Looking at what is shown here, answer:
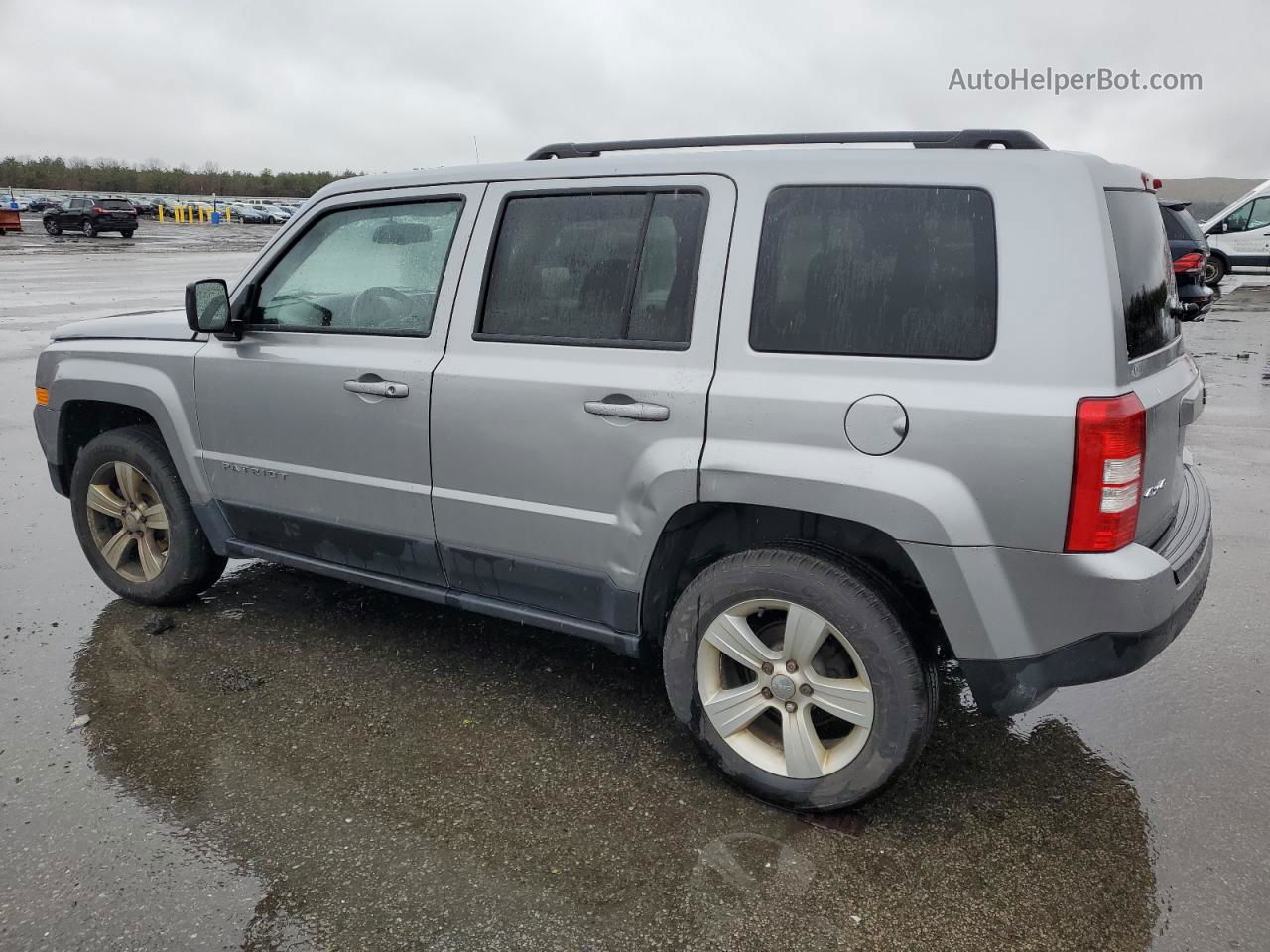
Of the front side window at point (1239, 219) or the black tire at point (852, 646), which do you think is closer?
the black tire at point (852, 646)

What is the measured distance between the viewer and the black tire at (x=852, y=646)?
2.83 metres

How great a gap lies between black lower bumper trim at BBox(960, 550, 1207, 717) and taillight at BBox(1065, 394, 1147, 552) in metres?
0.26

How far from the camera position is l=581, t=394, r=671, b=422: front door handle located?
3.04m

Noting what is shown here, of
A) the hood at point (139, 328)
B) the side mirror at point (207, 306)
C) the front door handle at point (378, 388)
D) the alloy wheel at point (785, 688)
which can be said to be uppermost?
the side mirror at point (207, 306)

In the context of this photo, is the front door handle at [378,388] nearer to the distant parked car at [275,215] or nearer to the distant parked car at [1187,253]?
the distant parked car at [1187,253]

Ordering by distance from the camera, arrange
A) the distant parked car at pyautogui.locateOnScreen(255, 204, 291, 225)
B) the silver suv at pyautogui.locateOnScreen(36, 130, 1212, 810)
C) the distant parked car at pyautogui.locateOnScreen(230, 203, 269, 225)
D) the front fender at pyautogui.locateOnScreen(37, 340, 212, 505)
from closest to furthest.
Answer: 1. the silver suv at pyautogui.locateOnScreen(36, 130, 1212, 810)
2. the front fender at pyautogui.locateOnScreen(37, 340, 212, 505)
3. the distant parked car at pyautogui.locateOnScreen(255, 204, 291, 225)
4. the distant parked car at pyautogui.locateOnScreen(230, 203, 269, 225)

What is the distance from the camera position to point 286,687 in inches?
151

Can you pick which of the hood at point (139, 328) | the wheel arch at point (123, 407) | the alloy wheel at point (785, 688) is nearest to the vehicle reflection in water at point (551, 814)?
the alloy wheel at point (785, 688)

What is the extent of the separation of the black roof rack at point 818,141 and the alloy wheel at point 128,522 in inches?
92.3

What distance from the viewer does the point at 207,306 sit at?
12.9ft

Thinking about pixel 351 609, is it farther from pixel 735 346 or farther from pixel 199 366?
pixel 735 346

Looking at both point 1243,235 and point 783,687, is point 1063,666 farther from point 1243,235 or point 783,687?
point 1243,235

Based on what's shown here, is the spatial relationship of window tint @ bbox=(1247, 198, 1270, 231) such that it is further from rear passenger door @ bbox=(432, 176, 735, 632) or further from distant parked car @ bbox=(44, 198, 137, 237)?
distant parked car @ bbox=(44, 198, 137, 237)

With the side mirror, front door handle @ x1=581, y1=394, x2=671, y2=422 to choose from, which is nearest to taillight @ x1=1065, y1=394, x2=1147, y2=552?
front door handle @ x1=581, y1=394, x2=671, y2=422
